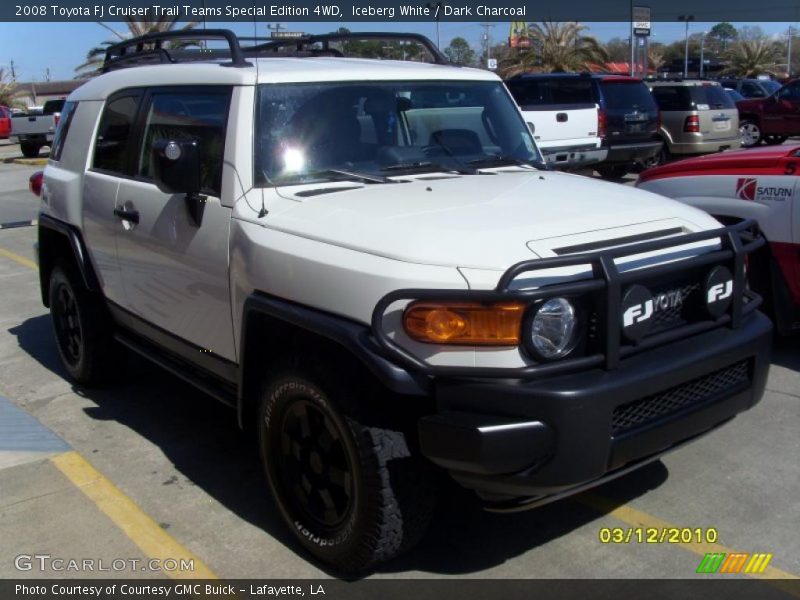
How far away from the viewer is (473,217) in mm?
3346

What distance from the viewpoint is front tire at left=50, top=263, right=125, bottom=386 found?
543cm

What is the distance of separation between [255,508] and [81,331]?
205cm

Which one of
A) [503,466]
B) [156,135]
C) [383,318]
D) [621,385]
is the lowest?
[503,466]

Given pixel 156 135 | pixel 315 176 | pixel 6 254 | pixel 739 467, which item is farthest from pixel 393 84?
pixel 6 254

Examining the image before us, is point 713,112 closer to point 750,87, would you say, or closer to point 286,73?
point 750,87

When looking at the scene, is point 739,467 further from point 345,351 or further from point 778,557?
point 345,351

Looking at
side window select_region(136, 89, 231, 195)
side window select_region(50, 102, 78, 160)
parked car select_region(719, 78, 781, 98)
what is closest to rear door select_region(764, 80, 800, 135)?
parked car select_region(719, 78, 781, 98)

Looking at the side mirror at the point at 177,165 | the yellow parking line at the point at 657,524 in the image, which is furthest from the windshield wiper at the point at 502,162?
the yellow parking line at the point at 657,524

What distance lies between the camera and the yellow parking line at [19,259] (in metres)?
9.98

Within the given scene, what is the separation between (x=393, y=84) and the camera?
4383 millimetres

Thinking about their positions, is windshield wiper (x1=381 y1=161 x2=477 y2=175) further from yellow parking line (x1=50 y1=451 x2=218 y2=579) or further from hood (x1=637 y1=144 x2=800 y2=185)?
hood (x1=637 y1=144 x2=800 y2=185)

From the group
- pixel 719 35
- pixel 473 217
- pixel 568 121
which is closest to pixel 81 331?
pixel 473 217

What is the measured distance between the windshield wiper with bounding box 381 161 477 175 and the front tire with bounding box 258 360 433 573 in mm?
1200

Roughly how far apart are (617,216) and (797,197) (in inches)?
96.5
